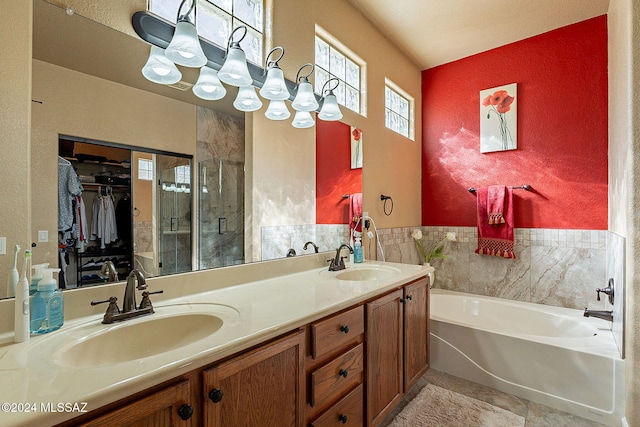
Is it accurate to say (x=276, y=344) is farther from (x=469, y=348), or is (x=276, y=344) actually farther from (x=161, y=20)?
(x=469, y=348)

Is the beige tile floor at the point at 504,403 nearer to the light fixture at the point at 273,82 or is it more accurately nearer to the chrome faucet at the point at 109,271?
the chrome faucet at the point at 109,271

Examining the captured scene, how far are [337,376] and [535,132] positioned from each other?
2.86 meters

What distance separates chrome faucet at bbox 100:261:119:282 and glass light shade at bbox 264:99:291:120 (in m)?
1.09

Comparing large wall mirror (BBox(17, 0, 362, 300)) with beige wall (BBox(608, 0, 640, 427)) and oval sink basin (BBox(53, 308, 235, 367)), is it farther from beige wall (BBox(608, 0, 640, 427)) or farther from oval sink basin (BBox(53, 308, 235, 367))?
beige wall (BBox(608, 0, 640, 427))

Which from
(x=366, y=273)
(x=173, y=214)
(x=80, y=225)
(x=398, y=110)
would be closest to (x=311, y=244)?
(x=366, y=273)

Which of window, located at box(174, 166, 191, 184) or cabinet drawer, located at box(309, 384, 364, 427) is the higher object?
window, located at box(174, 166, 191, 184)

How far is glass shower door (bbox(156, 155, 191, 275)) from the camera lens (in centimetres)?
135

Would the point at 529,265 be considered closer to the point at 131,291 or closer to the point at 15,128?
the point at 131,291

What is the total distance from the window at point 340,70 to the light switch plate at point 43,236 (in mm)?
1740

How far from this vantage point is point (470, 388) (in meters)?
2.25

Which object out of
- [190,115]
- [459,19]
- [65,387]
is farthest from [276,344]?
[459,19]

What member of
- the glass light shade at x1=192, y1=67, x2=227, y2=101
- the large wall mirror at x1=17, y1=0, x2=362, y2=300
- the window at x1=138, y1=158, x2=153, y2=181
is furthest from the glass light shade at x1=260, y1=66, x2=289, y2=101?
the window at x1=138, y1=158, x2=153, y2=181

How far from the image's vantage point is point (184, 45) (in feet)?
4.17

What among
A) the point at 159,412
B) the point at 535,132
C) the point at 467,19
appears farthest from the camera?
the point at 535,132
